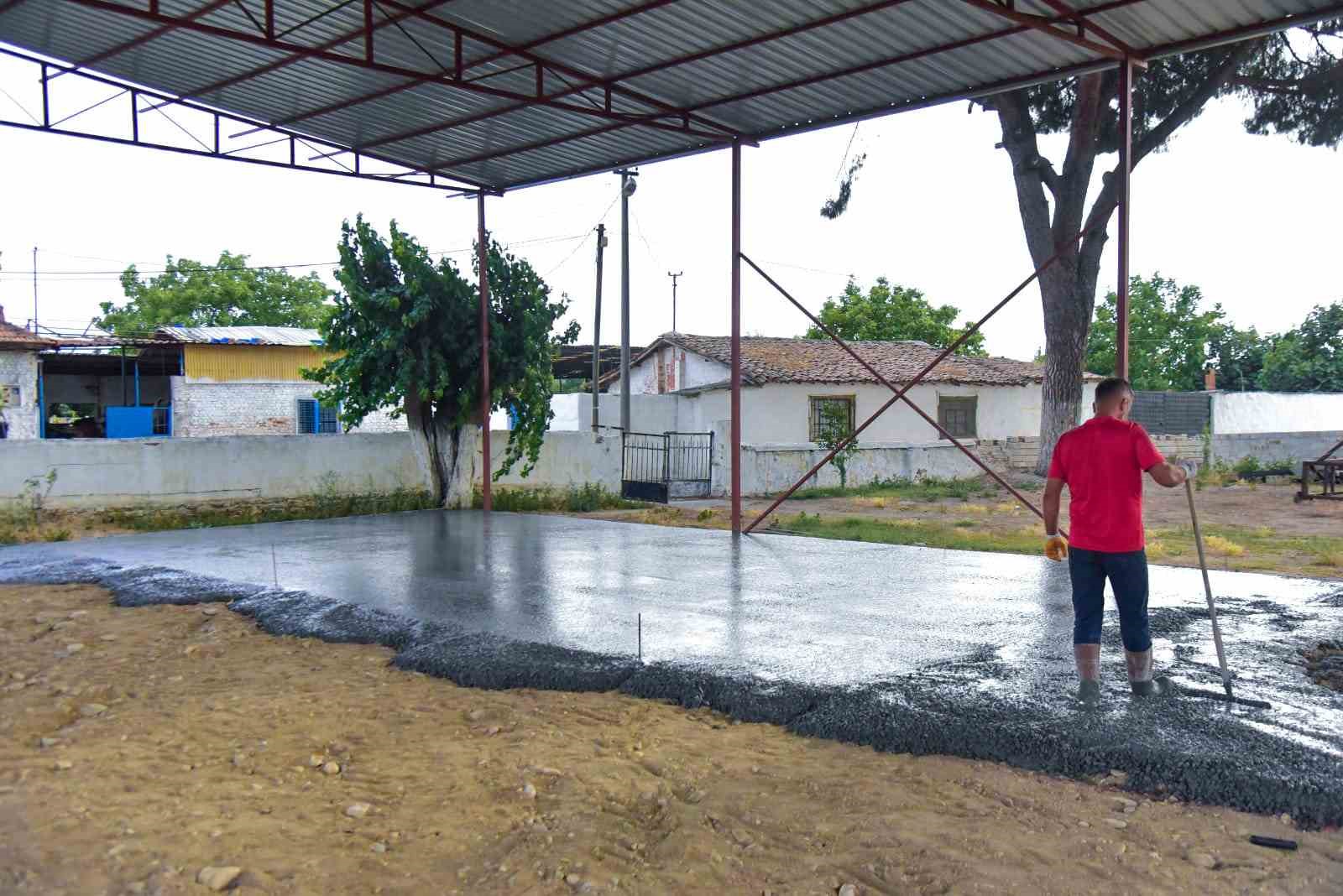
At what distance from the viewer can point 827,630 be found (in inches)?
285

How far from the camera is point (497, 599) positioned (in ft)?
28.0

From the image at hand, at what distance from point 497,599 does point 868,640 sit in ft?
10.5

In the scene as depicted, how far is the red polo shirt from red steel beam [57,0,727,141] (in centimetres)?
797

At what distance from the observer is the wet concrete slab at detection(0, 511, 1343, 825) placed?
15.5 feet

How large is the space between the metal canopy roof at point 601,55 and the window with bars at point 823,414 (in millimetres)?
15839

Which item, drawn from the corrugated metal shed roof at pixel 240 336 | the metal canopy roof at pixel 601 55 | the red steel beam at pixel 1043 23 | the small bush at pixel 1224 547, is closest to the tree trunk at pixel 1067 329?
the small bush at pixel 1224 547

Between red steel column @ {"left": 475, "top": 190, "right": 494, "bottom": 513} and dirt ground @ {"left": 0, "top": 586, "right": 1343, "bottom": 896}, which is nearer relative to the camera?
dirt ground @ {"left": 0, "top": 586, "right": 1343, "bottom": 896}

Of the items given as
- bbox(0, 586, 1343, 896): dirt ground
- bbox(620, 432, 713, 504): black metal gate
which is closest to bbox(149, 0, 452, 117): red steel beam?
bbox(0, 586, 1343, 896): dirt ground

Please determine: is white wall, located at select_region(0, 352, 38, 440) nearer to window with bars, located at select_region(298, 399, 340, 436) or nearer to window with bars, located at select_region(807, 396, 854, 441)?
window with bars, located at select_region(298, 399, 340, 436)

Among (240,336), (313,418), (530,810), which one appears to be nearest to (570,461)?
(530,810)

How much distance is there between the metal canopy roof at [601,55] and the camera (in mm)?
9688

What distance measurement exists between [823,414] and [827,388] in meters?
1.05

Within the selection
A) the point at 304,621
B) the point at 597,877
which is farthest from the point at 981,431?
the point at 597,877

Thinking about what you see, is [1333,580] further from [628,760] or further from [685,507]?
[685,507]
